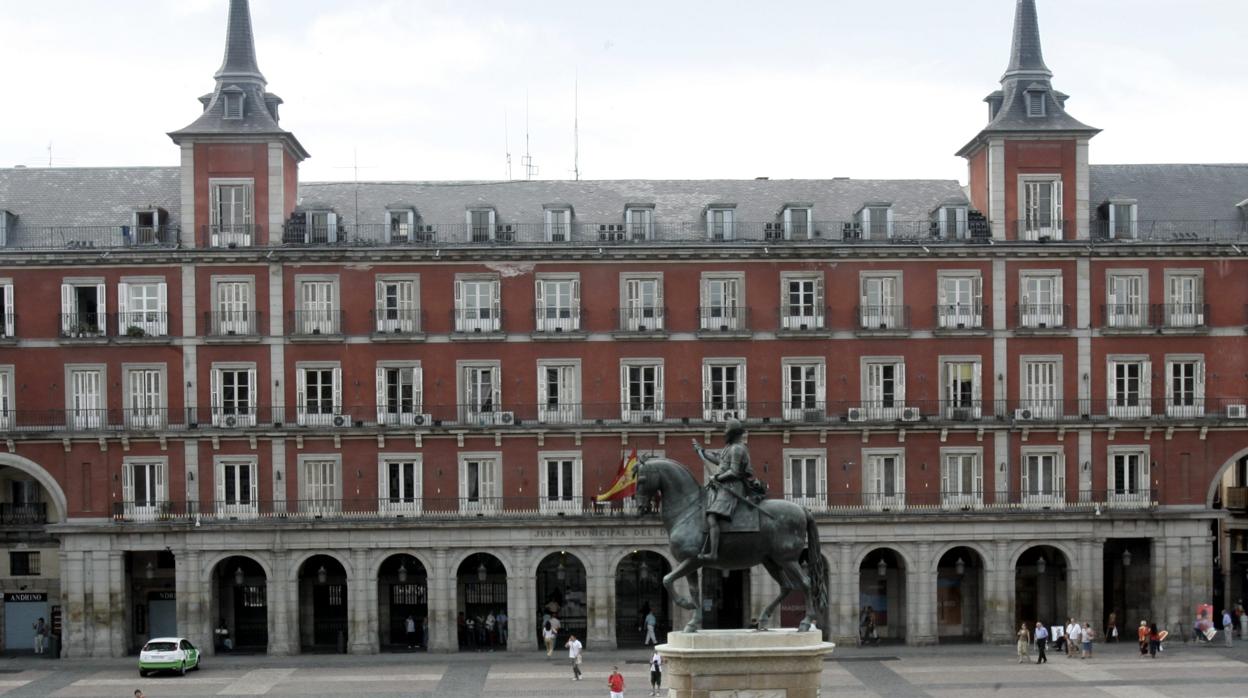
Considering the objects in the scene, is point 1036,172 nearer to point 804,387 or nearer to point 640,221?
point 804,387

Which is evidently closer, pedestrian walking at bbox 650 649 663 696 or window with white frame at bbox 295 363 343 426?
pedestrian walking at bbox 650 649 663 696

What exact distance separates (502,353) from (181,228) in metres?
14.8

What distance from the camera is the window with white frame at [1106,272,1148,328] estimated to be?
7625 cm

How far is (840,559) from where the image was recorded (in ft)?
245

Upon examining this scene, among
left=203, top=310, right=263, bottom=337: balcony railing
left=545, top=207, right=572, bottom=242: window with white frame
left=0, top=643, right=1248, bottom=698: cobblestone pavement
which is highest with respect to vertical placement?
left=545, top=207, right=572, bottom=242: window with white frame

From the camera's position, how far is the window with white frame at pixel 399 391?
7519 centimetres

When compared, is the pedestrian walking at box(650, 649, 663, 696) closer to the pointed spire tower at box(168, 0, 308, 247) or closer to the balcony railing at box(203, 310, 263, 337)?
the balcony railing at box(203, 310, 263, 337)

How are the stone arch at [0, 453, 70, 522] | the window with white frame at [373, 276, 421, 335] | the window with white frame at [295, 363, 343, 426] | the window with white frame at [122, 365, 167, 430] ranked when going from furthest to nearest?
1. the window with white frame at [373, 276, 421, 335]
2. the window with white frame at [295, 363, 343, 426]
3. the window with white frame at [122, 365, 167, 430]
4. the stone arch at [0, 453, 70, 522]

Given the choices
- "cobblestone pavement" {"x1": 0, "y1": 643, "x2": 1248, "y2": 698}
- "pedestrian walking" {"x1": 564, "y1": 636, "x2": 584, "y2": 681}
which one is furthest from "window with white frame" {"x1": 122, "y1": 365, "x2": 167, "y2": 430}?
"pedestrian walking" {"x1": 564, "y1": 636, "x2": 584, "y2": 681}

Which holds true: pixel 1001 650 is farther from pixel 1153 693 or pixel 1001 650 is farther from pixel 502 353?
pixel 502 353

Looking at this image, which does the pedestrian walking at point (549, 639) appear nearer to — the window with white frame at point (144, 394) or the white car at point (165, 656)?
the white car at point (165, 656)

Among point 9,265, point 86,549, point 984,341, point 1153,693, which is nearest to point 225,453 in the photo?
point 86,549

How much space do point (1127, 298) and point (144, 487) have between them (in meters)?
43.1

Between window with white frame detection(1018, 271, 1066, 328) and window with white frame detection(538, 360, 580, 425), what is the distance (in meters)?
19.5
